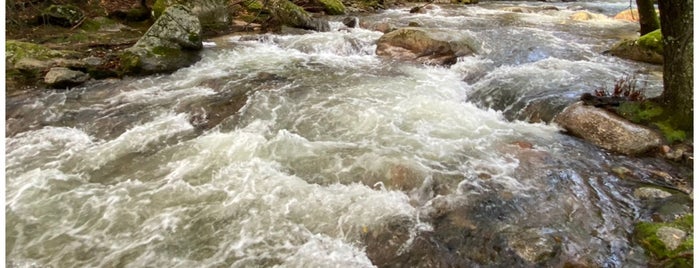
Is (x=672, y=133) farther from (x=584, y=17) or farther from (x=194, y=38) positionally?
(x=584, y=17)

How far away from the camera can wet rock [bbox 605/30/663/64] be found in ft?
30.1

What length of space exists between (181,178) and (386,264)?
259cm

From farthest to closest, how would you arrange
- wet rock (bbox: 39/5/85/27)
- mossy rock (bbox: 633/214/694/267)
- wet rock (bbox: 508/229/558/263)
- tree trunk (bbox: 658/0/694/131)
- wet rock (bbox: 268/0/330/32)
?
wet rock (bbox: 268/0/330/32), wet rock (bbox: 39/5/85/27), tree trunk (bbox: 658/0/694/131), wet rock (bbox: 508/229/558/263), mossy rock (bbox: 633/214/694/267)

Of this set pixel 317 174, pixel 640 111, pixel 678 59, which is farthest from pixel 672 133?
pixel 317 174

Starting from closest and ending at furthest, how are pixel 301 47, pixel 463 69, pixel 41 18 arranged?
1. pixel 463 69
2. pixel 301 47
3. pixel 41 18

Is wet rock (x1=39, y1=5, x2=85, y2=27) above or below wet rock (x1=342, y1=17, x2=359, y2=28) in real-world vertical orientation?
above

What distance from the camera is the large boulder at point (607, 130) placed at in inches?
214

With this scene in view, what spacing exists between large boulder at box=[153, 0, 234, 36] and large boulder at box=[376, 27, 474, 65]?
5.59 meters

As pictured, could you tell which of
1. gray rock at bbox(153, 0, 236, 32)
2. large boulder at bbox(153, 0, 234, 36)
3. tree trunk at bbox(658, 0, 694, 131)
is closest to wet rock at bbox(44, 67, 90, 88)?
large boulder at bbox(153, 0, 234, 36)

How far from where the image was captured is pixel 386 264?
3631 millimetres

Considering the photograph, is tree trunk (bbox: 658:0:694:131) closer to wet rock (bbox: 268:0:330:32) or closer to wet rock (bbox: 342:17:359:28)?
wet rock (bbox: 268:0:330:32)

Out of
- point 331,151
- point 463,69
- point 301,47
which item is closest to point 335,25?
point 301,47

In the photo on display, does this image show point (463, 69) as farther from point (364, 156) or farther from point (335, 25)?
point (335, 25)

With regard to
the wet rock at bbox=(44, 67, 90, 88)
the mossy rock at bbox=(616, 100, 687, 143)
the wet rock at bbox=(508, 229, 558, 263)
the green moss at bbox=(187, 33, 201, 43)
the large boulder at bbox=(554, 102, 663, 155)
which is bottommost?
the wet rock at bbox=(508, 229, 558, 263)
